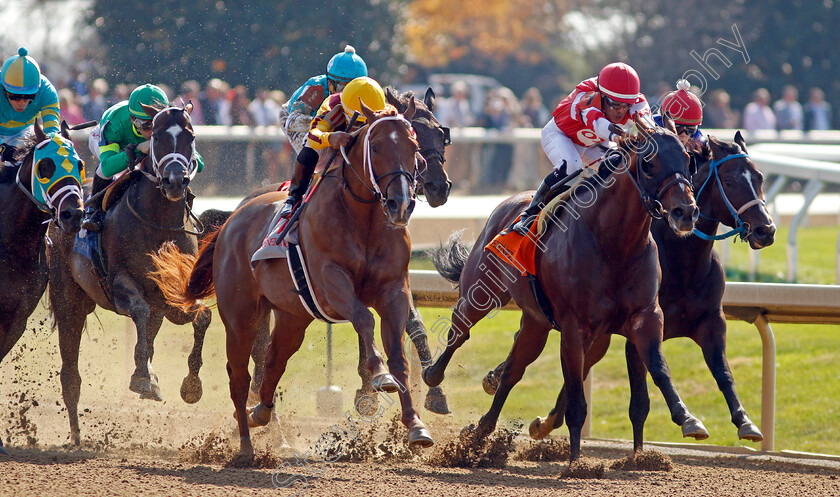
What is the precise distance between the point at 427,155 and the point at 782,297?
2.23 meters

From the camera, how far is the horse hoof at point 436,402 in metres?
6.48

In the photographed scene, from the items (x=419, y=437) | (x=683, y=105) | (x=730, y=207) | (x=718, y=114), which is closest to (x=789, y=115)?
(x=718, y=114)

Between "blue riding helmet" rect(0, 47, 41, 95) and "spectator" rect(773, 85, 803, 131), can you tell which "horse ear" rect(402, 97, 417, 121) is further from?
"spectator" rect(773, 85, 803, 131)

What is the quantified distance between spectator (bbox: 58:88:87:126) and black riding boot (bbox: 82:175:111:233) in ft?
21.3

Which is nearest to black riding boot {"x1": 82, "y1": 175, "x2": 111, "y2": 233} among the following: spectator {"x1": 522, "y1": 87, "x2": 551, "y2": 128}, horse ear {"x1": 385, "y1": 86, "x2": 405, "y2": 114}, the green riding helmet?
the green riding helmet

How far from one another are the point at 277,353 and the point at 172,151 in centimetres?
136

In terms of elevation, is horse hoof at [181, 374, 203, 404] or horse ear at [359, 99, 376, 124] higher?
horse ear at [359, 99, 376, 124]

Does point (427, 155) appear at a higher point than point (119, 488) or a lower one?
higher

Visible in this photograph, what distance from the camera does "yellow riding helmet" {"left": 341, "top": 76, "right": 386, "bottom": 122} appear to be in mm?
5414

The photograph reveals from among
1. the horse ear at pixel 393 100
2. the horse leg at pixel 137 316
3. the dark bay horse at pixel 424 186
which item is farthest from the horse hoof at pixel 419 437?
the horse leg at pixel 137 316

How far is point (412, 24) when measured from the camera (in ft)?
99.1

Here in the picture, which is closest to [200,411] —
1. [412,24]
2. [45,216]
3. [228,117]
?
[45,216]

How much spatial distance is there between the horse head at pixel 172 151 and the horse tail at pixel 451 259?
166 cm

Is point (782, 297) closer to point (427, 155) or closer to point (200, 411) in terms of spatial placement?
point (427, 155)
